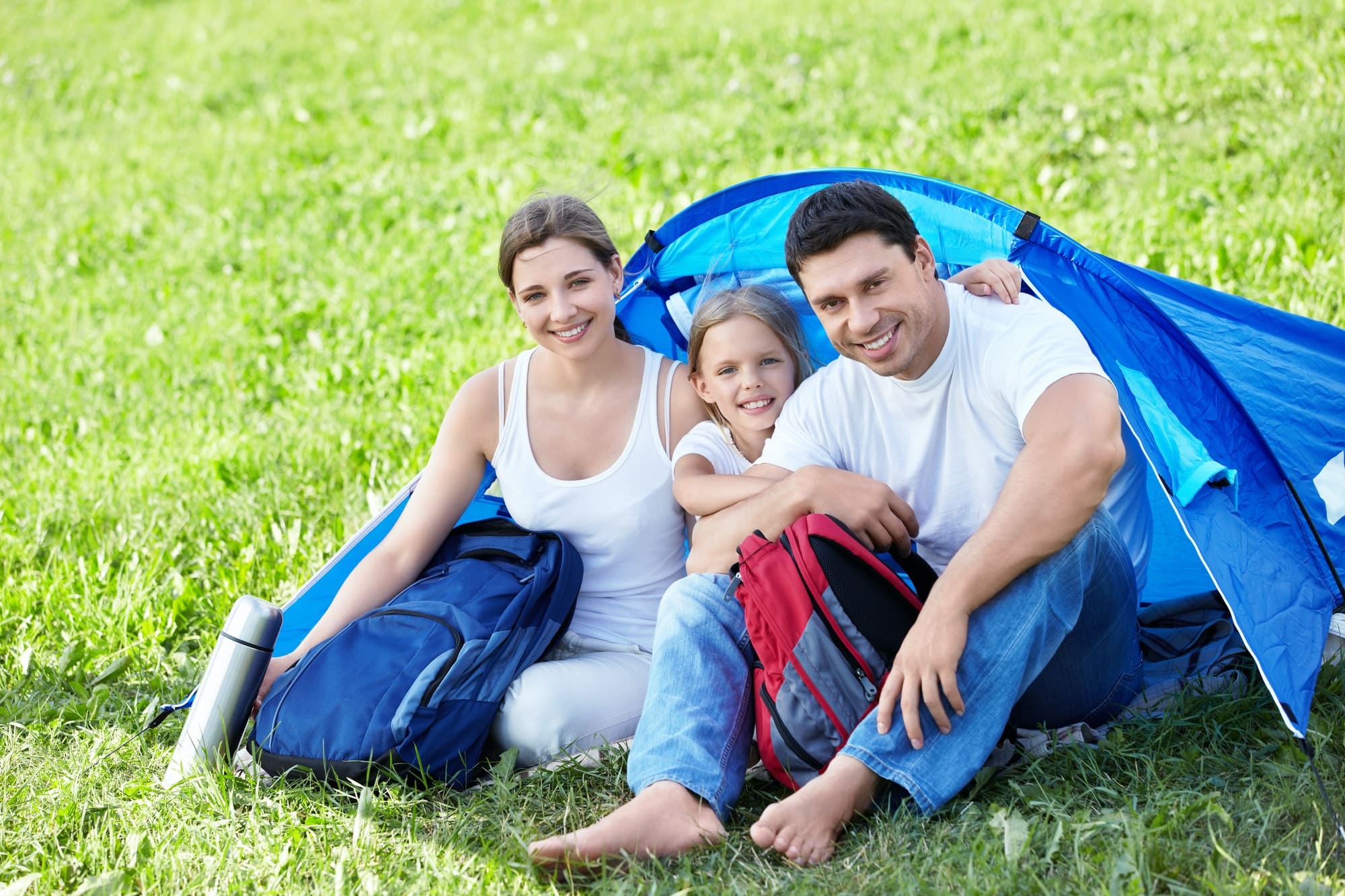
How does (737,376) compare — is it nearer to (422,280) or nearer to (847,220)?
(847,220)

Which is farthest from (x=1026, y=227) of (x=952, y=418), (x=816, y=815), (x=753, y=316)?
(x=816, y=815)

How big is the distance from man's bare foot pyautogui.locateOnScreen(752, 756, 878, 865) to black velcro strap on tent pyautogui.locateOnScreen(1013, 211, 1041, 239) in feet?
3.95

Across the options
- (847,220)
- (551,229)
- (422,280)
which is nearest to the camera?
(847,220)

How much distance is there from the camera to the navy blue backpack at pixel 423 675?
8.47ft

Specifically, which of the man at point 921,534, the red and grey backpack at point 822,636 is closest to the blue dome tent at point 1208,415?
the man at point 921,534

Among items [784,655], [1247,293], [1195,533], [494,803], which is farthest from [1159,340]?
[1247,293]

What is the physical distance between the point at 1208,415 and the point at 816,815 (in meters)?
1.16

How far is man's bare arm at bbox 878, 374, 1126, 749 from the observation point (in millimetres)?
2203

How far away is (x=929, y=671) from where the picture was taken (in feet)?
7.21

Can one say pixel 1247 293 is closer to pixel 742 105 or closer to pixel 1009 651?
pixel 1009 651

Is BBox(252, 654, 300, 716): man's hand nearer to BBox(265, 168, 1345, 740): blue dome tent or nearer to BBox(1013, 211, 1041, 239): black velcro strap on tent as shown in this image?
BBox(265, 168, 1345, 740): blue dome tent

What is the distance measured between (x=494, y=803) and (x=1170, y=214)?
3.77 metres

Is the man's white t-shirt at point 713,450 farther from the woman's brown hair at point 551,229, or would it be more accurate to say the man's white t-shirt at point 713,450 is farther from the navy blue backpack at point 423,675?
the woman's brown hair at point 551,229

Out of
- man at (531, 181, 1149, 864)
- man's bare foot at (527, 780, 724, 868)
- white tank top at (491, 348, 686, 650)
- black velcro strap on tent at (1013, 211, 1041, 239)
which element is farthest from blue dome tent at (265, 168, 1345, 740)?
man's bare foot at (527, 780, 724, 868)
